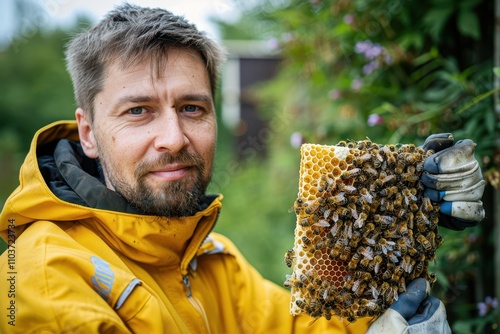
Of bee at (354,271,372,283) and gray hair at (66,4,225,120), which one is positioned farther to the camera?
gray hair at (66,4,225,120)

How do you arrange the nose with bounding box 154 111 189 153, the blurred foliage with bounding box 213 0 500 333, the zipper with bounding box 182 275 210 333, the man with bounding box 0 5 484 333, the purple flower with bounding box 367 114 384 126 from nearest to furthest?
the man with bounding box 0 5 484 333, the nose with bounding box 154 111 189 153, the zipper with bounding box 182 275 210 333, the blurred foliage with bounding box 213 0 500 333, the purple flower with bounding box 367 114 384 126

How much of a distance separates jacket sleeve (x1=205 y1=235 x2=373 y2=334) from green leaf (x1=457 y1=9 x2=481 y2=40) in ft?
6.15

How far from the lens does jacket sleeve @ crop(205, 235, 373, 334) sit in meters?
2.61

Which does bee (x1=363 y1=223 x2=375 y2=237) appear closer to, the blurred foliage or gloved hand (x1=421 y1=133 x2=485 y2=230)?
gloved hand (x1=421 y1=133 x2=485 y2=230)

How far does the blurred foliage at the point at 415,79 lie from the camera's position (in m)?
3.00

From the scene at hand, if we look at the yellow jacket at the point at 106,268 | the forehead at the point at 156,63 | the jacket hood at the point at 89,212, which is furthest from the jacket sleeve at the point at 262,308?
A: the forehead at the point at 156,63

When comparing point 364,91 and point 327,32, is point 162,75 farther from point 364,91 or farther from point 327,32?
point 327,32

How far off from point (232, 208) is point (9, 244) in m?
6.96

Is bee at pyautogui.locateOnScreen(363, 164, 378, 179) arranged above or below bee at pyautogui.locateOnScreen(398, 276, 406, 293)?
above

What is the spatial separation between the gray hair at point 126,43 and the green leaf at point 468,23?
1558 millimetres

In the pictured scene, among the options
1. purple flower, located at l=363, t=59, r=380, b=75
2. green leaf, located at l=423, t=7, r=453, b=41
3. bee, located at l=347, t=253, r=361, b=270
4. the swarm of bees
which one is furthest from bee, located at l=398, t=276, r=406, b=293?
purple flower, located at l=363, t=59, r=380, b=75

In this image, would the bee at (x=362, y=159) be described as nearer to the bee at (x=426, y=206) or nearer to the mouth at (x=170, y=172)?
the bee at (x=426, y=206)

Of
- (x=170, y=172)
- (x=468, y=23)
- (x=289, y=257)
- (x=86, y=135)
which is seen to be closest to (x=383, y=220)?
(x=289, y=257)

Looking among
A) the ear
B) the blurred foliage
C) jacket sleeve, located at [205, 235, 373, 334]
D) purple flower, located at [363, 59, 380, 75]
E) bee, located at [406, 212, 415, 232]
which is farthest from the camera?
purple flower, located at [363, 59, 380, 75]
